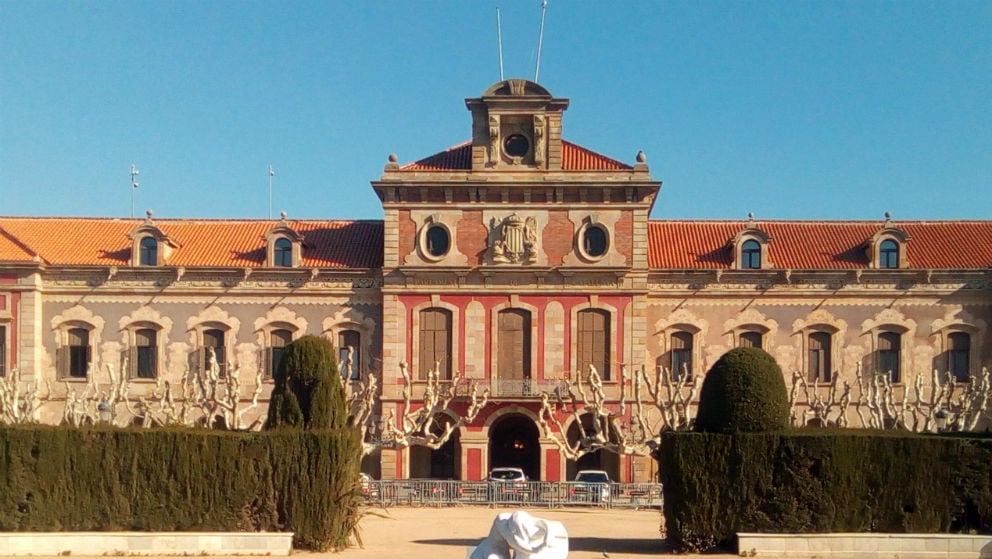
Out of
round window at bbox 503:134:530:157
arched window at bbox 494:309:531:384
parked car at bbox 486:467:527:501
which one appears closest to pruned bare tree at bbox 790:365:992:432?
parked car at bbox 486:467:527:501

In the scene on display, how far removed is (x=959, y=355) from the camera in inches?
1777

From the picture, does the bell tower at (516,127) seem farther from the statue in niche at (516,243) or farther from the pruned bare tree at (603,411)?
the pruned bare tree at (603,411)

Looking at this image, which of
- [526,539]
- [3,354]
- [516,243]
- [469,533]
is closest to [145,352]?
[3,354]

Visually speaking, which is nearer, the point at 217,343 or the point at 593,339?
the point at 593,339

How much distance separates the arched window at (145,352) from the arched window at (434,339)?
10537mm

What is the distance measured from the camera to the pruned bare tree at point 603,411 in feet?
132

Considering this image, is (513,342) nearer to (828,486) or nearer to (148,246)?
(148,246)

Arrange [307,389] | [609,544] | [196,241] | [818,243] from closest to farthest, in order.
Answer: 1. [307,389]
2. [609,544]
3. [818,243]
4. [196,241]

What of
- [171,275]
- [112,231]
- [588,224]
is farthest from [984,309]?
[112,231]

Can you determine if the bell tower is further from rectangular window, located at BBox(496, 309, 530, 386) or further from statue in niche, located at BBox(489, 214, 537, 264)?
rectangular window, located at BBox(496, 309, 530, 386)

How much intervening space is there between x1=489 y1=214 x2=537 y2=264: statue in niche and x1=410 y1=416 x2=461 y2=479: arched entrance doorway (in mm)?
6562

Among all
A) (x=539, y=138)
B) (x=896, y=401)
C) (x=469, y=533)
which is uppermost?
(x=539, y=138)

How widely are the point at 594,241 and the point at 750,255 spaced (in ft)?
21.2

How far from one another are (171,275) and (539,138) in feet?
50.4
